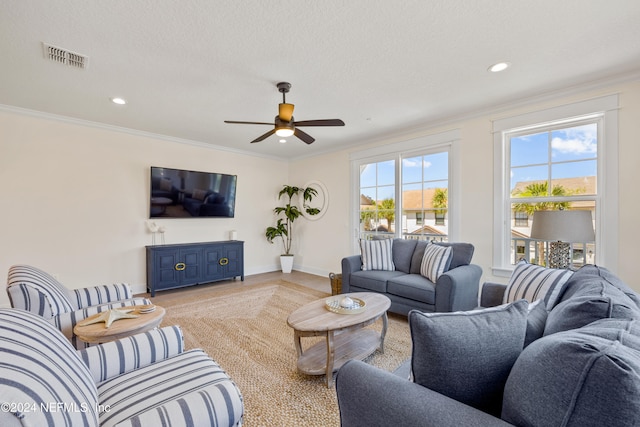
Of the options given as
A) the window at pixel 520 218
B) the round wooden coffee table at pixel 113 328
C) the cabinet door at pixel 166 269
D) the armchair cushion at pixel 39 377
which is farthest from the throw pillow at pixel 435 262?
the cabinet door at pixel 166 269

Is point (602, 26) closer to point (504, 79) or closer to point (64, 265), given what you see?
point (504, 79)

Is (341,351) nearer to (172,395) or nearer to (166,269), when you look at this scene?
(172,395)

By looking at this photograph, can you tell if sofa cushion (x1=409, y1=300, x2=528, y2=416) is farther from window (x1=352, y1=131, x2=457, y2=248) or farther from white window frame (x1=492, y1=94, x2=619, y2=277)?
window (x1=352, y1=131, x2=457, y2=248)

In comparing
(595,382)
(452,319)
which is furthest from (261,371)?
(595,382)

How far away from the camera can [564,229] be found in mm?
Answer: 2258

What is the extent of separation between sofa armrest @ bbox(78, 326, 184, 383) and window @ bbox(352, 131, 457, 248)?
364 cm

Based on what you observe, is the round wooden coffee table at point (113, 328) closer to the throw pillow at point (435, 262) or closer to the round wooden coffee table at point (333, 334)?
the round wooden coffee table at point (333, 334)

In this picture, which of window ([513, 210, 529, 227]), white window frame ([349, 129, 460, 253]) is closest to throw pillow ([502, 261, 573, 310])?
window ([513, 210, 529, 227])

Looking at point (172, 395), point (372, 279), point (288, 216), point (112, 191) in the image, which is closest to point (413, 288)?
point (372, 279)

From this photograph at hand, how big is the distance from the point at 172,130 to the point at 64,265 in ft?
8.05

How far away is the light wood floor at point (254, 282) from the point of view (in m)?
4.30

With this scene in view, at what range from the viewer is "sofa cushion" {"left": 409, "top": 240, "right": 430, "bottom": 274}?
11.5ft

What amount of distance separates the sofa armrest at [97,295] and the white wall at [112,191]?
200 cm

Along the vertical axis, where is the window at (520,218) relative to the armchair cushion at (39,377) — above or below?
above
